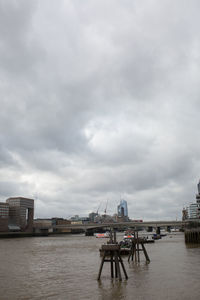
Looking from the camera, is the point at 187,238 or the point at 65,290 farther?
the point at 187,238

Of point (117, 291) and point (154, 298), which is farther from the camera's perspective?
point (117, 291)

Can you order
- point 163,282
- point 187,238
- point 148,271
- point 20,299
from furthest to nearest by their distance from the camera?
point 187,238 < point 148,271 < point 163,282 < point 20,299

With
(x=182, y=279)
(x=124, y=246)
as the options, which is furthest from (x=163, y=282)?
(x=124, y=246)

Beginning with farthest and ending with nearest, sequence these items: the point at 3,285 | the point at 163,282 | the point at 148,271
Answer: the point at 148,271, the point at 3,285, the point at 163,282

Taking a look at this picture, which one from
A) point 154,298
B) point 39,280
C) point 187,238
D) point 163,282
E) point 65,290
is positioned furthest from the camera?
point 187,238

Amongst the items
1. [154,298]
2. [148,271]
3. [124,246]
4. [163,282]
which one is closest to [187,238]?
[124,246]

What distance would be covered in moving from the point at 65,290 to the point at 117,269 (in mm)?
5309

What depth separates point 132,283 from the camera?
26438 mm

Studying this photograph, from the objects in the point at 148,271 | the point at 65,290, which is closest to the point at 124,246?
the point at 148,271

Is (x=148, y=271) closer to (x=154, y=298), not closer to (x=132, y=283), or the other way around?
(x=132, y=283)

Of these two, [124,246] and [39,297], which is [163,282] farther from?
[124,246]

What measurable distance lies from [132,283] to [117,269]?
1933 mm

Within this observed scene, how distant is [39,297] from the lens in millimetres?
22734

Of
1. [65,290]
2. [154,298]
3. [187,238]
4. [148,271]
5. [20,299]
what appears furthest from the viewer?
[187,238]
